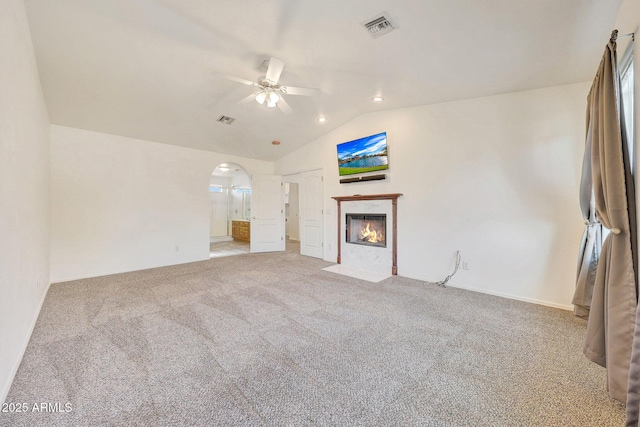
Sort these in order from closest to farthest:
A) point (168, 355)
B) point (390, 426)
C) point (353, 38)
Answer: point (390, 426)
point (168, 355)
point (353, 38)

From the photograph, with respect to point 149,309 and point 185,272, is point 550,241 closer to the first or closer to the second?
point 149,309

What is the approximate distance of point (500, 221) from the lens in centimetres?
335

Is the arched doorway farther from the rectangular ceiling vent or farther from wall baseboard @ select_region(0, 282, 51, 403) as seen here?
the rectangular ceiling vent

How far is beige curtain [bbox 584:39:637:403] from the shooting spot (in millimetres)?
1398

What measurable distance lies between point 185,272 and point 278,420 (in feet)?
12.9

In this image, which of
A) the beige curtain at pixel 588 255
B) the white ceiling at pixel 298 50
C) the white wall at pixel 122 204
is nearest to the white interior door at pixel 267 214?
the white wall at pixel 122 204

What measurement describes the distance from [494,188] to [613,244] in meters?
2.04

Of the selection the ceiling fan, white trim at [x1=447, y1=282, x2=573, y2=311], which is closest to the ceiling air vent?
the ceiling fan

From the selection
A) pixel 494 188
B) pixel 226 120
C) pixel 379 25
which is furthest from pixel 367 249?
pixel 226 120

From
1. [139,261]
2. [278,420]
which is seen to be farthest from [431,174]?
[139,261]

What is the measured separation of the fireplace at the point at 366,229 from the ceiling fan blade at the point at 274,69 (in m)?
2.95

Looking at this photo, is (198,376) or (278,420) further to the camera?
(198,376)

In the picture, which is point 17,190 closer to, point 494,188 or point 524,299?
point 494,188

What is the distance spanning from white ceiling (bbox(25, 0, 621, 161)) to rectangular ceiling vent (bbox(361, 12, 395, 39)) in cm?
5
